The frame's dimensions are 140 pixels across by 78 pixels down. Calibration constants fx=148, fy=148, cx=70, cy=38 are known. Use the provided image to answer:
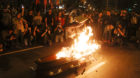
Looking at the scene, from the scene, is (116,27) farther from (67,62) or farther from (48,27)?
(67,62)

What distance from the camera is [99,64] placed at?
6.41 m

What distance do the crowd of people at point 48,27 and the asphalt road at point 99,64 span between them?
4.43ft

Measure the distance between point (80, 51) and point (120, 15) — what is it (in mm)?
5777

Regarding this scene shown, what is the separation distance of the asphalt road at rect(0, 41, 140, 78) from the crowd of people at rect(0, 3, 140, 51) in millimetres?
1350

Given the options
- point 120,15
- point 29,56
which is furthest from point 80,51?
point 120,15

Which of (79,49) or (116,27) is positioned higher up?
(116,27)

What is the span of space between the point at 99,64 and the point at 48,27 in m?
4.79

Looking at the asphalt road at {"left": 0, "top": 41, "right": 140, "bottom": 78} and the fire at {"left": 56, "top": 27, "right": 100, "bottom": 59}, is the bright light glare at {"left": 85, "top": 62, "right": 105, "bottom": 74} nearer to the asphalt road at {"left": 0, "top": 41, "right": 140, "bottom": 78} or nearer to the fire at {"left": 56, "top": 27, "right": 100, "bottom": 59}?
the asphalt road at {"left": 0, "top": 41, "right": 140, "bottom": 78}

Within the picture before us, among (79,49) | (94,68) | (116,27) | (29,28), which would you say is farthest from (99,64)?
(29,28)

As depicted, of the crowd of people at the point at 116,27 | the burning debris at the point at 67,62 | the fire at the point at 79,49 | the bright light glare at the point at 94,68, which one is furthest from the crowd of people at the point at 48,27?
the bright light glare at the point at 94,68

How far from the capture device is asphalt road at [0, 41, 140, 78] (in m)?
5.36

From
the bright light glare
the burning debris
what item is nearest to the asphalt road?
the bright light glare

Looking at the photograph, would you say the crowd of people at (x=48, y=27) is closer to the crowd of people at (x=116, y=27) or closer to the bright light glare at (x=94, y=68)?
the crowd of people at (x=116, y=27)

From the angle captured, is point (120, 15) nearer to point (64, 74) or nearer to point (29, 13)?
point (29, 13)
